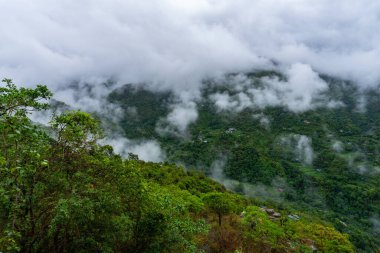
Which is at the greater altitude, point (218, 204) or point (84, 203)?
point (218, 204)

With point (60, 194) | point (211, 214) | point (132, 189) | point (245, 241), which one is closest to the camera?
point (60, 194)

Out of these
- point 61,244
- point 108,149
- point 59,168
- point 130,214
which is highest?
point 108,149

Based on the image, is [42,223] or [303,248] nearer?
[42,223]

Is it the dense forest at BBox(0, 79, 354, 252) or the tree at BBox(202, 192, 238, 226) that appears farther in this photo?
the tree at BBox(202, 192, 238, 226)

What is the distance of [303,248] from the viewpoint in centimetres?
3738

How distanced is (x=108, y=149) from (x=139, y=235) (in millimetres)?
5854

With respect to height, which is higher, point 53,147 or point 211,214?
point 211,214

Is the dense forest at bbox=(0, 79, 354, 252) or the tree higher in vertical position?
the tree

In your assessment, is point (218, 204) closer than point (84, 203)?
No

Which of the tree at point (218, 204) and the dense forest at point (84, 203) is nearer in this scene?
the dense forest at point (84, 203)

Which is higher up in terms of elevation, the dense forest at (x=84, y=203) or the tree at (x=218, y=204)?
the tree at (x=218, y=204)

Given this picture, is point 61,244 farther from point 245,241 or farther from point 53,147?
point 245,241

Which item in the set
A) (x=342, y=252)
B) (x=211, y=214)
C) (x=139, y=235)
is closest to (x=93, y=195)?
(x=139, y=235)

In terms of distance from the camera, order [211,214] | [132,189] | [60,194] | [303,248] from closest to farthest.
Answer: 1. [60,194]
2. [132,189]
3. [303,248]
4. [211,214]
